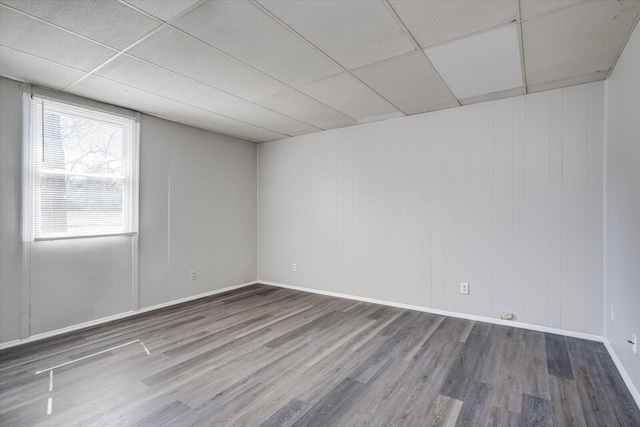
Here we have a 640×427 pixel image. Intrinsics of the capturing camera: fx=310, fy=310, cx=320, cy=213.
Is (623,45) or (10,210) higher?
(623,45)

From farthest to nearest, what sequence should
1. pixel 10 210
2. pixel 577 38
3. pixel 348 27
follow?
pixel 10 210 → pixel 577 38 → pixel 348 27

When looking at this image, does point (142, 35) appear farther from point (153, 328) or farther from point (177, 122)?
point (153, 328)

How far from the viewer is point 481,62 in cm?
252

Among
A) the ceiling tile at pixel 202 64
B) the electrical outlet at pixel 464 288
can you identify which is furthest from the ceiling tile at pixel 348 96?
the electrical outlet at pixel 464 288

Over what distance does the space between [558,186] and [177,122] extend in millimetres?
4531

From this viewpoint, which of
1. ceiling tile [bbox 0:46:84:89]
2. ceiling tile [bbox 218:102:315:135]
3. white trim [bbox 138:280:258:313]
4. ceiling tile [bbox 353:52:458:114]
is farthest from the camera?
white trim [bbox 138:280:258:313]

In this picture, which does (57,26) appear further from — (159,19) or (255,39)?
(255,39)

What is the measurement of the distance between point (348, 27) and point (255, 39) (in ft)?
2.15

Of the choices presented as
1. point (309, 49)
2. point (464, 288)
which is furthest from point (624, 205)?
point (309, 49)

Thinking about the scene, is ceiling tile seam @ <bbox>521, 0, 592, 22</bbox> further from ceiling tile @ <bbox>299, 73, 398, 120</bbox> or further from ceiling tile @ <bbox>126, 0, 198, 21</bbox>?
ceiling tile @ <bbox>126, 0, 198, 21</bbox>

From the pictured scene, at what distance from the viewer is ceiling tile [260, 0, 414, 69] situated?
1.83m

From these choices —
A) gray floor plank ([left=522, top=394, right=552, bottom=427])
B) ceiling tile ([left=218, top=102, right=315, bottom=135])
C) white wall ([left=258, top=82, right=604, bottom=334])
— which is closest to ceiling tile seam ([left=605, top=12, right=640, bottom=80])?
white wall ([left=258, top=82, right=604, bottom=334])

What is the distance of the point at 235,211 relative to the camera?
199 inches

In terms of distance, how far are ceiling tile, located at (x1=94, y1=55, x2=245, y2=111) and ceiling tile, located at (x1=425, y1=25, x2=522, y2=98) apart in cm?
209
